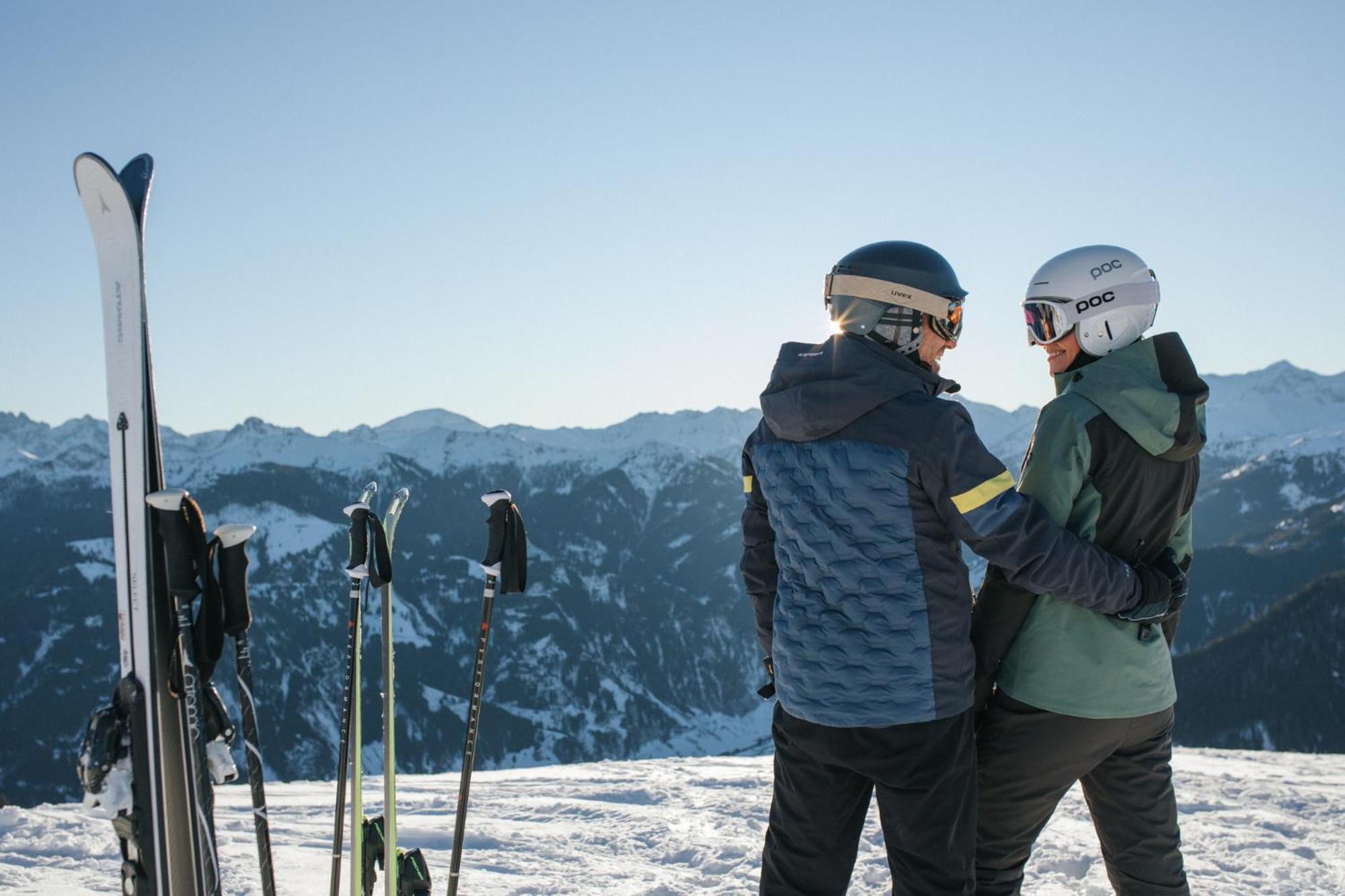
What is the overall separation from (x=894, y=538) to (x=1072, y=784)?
3.54ft

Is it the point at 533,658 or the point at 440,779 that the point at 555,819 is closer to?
the point at 440,779

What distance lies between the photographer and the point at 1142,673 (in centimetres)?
303

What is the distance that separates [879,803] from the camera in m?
2.89

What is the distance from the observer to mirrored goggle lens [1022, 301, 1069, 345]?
3275mm

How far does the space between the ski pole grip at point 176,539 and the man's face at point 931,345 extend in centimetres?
235

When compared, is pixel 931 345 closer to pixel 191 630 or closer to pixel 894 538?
pixel 894 538

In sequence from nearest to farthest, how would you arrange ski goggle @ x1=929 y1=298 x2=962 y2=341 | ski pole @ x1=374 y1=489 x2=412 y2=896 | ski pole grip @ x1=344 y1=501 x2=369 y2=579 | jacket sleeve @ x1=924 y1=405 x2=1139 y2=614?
jacket sleeve @ x1=924 y1=405 x2=1139 y2=614
ski goggle @ x1=929 y1=298 x2=962 y2=341
ski pole grip @ x1=344 y1=501 x2=369 y2=579
ski pole @ x1=374 y1=489 x2=412 y2=896

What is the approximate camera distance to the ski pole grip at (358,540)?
3555 mm

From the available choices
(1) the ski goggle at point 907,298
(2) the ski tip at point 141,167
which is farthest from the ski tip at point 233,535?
(1) the ski goggle at point 907,298

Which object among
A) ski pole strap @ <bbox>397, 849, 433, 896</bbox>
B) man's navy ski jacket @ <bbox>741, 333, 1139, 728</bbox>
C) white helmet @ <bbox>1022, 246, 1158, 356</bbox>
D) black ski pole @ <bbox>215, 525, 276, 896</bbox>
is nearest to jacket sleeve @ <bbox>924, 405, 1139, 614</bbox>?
man's navy ski jacket @ <bbox>741, 333, 1139, 728</bbox>

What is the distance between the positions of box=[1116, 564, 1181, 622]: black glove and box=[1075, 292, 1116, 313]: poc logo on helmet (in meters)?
0.84

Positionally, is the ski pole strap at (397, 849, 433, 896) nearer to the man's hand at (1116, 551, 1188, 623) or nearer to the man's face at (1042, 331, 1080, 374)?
the man's hand at (1116, 551, 1188, 623)

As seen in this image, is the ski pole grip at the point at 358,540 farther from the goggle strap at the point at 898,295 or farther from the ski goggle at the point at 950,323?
the ski goggle at the point at 950,323

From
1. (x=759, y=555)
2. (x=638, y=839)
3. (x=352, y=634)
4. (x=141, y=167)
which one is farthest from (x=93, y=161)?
(x=638, y=839)
